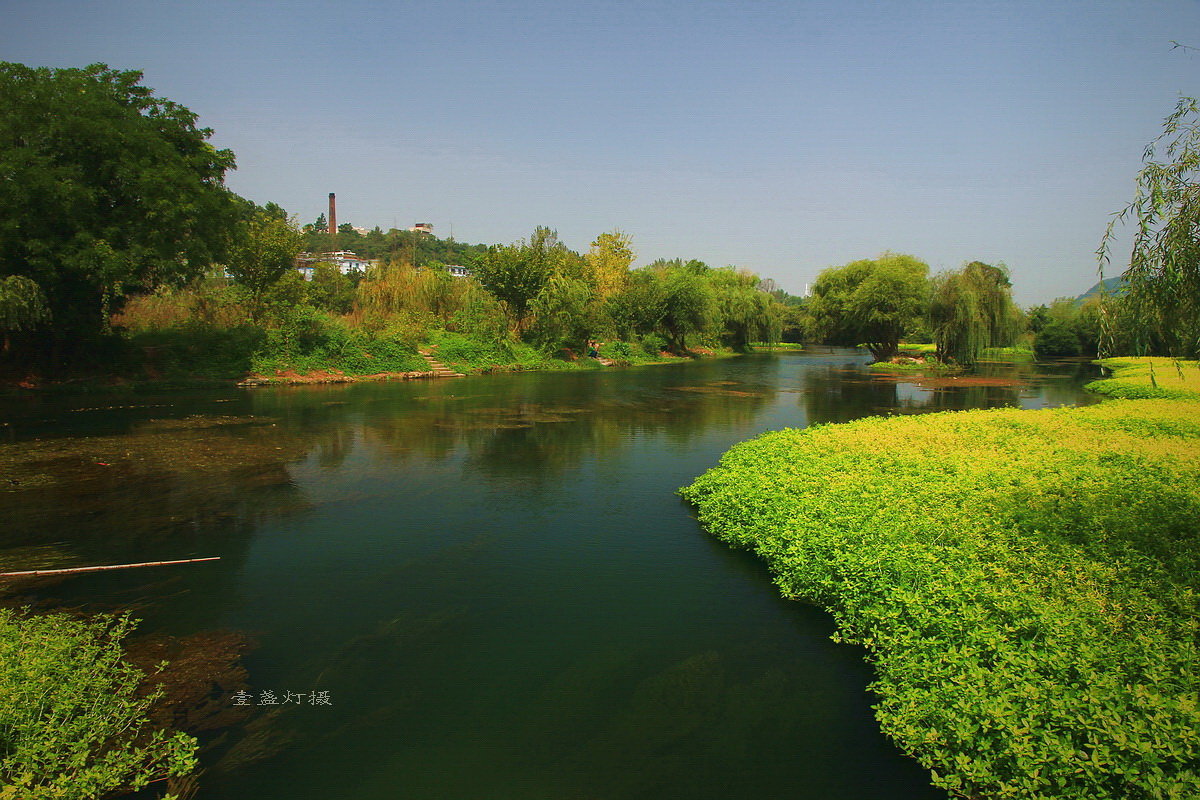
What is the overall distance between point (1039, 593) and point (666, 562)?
4.07 m

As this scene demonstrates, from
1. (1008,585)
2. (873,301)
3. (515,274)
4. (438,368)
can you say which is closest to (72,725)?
(1008,585)

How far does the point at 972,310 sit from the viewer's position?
115 ft

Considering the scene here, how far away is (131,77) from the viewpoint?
2247 cm

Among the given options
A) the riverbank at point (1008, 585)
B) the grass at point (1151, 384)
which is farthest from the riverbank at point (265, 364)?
the grass at point (1151, 384)

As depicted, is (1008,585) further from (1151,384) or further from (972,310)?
(972,310)

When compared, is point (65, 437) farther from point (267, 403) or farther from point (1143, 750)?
point (1143, 750)

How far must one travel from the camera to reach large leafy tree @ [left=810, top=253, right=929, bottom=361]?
4050 centimetres

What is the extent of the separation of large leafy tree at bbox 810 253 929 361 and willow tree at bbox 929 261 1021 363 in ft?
5.45

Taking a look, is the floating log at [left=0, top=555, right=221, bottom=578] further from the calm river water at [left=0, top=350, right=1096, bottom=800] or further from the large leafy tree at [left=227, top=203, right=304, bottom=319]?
the large leafy tree at [left=227, top=203, right=304, bottom=319]

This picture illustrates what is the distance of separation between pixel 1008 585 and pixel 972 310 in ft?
114

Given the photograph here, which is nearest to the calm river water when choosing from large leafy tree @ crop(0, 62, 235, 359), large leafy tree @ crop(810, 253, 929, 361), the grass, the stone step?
large leafy tree @ crop(0, 62, 235, 359)

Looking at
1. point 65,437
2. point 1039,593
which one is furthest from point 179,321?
point 1039,593

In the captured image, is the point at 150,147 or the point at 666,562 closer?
the point at 666,562

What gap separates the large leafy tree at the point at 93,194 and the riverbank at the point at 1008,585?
20461 millimetres
